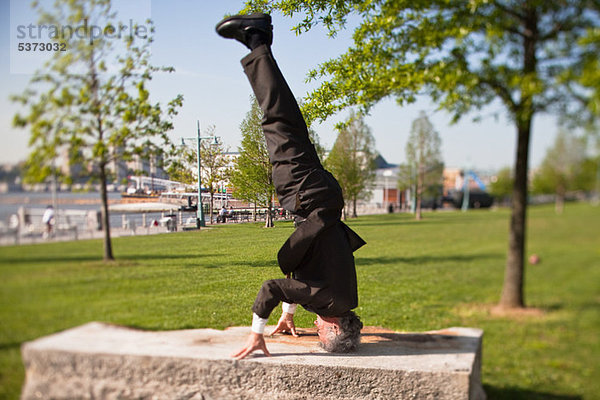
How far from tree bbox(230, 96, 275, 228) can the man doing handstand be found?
457mm

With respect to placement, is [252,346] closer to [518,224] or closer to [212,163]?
[212,163]

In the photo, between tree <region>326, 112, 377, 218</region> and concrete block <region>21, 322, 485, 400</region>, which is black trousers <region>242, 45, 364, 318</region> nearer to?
concrete block <region>21, 322, 485, 400</region>

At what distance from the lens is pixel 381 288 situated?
4035 millimetres

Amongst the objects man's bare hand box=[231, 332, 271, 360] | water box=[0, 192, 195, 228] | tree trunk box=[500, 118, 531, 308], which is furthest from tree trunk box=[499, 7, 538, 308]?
water box=[0, 192, 195, 228]

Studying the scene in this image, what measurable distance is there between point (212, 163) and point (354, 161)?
4.50ft

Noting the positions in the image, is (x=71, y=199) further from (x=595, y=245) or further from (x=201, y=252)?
(x=595, y=245)

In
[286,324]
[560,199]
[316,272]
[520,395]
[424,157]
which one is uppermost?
[424,157]

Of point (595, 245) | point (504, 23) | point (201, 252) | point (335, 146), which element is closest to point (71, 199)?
point (201, 252)

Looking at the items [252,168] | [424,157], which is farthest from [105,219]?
[424,157]

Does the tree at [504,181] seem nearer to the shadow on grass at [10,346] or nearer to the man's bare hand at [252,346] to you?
the man's bare hand at [252,346]

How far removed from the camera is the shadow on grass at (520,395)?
330cm

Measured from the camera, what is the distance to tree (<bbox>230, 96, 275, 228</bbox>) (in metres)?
2.66

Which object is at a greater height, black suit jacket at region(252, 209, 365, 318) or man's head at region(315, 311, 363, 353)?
black suit jacket at region(252, 209, 365, 318)

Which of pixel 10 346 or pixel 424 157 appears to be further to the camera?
pixel 424 157
